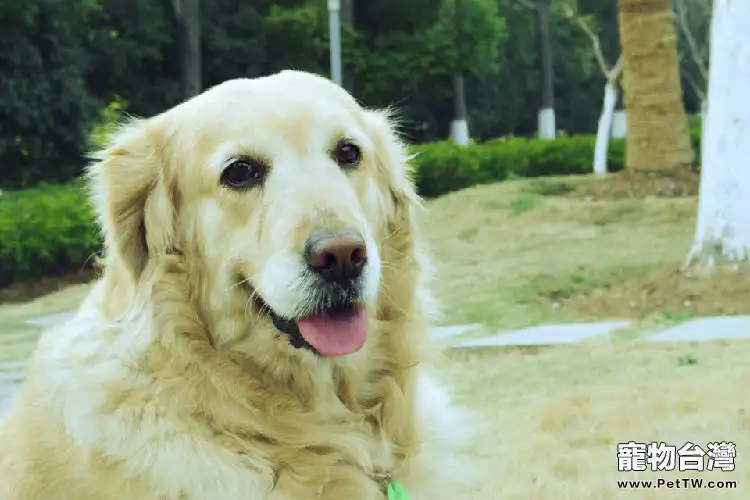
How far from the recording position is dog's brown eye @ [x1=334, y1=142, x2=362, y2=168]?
2.90 meters

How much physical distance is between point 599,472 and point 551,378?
1.78 meters

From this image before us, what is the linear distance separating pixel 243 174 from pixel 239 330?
1.45 ft

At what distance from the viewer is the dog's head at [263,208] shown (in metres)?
2.64

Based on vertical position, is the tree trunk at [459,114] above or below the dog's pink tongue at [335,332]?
above

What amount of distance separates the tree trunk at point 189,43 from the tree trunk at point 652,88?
10465 mm

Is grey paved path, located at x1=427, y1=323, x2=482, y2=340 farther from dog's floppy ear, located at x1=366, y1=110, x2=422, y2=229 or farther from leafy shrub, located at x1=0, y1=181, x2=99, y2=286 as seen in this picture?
leafy shrub, located at x1=0, y1=181, x2=99, y2=286

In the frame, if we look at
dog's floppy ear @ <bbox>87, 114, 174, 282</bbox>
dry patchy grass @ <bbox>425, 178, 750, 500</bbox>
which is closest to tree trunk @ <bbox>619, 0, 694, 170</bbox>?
dry patchy grass @ <bbox>425, 178, 750, 500</bbox>

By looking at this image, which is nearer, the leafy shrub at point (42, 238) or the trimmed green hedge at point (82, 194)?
the leafy shrub at point (42, 238)

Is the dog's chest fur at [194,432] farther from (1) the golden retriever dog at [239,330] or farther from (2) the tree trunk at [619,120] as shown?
(2) the tree trunk at [619,120]

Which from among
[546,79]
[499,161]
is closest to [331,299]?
[499,161]

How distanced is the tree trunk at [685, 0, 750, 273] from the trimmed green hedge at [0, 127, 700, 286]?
8.43 ft

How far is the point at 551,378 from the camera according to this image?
20.7ft

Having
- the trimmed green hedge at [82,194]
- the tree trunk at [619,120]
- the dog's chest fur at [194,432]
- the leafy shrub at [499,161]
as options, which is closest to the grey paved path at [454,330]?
the trimmed green hedge at [82,194]

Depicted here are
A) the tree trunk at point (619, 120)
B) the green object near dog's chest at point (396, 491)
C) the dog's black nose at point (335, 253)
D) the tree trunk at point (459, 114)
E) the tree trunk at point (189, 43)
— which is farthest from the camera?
the tree trunk at point (619, 120)
